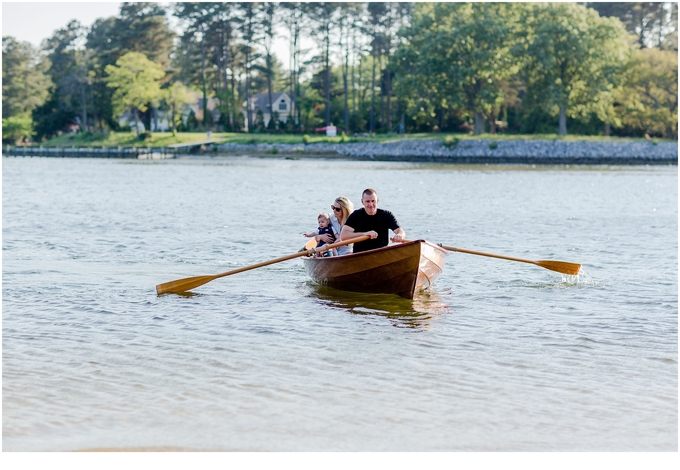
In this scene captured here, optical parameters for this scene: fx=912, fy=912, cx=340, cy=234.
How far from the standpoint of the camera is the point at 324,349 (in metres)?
9.38

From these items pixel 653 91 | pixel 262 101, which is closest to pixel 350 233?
pixel 653 91

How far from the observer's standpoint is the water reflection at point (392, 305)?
36.5ft

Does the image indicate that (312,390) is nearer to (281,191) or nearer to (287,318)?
(287,318)

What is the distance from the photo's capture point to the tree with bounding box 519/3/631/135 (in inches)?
2591

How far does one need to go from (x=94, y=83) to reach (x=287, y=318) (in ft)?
281

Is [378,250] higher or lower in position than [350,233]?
lower

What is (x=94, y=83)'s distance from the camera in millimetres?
91562

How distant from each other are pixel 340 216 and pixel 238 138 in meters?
70.4

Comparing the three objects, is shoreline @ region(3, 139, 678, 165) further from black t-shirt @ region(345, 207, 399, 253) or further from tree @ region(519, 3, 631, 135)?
black t-shirt @ region(345, 207, 399, 253)

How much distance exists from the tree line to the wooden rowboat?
56568mm

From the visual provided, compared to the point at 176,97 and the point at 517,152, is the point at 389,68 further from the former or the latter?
the point at 176,97

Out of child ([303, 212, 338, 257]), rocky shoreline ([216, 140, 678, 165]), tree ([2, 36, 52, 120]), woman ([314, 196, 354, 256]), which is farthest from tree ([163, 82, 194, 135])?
woman ([314, 196, 354, 256])
